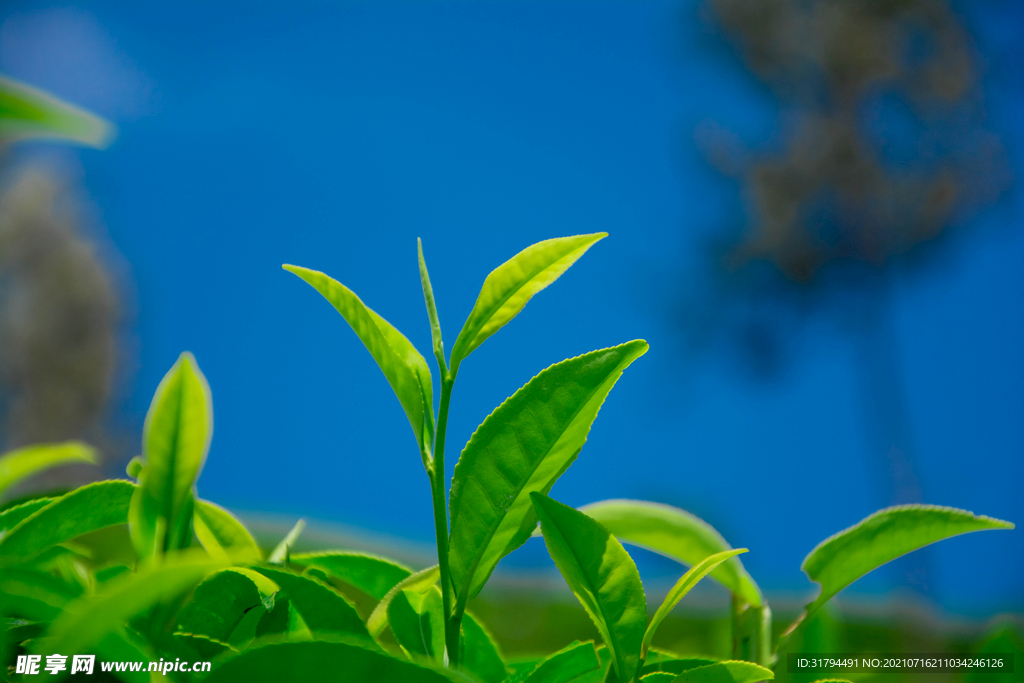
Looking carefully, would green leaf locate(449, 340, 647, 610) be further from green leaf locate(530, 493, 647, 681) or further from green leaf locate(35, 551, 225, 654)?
green leaf locate(35, 551, 225, 654)

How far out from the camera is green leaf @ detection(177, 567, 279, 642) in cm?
32

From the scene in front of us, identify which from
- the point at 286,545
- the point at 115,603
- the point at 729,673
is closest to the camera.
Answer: the point at 115,603

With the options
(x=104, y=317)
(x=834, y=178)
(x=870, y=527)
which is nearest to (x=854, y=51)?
(x=834, y=178)

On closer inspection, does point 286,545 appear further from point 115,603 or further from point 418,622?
point 115,603

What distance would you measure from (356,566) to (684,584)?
20 cm

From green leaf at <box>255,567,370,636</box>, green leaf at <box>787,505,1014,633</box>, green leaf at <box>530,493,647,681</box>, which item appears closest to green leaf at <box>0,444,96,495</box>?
green leaf at <box>255,567,370,636</box>

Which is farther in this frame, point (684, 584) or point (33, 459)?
point (33, 459)

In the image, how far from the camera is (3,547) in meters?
0.30

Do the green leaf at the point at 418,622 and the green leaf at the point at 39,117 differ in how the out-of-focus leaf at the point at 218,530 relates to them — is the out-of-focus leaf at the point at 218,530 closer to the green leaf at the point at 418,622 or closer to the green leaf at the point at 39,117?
the green leaf at the point at 418,622

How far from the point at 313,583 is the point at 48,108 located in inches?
8.7

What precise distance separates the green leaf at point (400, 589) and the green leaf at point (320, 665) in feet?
0.37

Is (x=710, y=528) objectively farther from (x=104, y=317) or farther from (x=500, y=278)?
(x=104, y=317)

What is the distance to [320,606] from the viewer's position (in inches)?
12.2

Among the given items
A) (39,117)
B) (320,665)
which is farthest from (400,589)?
(39,117)
